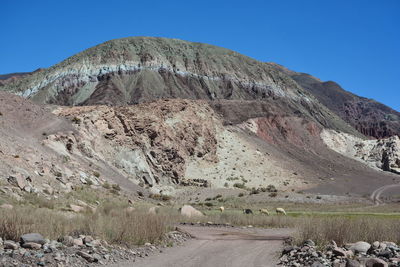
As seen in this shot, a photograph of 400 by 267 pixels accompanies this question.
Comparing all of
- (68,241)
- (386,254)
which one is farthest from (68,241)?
(386,254)

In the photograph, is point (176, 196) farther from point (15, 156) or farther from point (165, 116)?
point (15, 156)

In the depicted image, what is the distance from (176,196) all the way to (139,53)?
7023 cm

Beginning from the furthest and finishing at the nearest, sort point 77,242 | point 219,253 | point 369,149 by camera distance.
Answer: point 369,149, point 219,253, point 77,242

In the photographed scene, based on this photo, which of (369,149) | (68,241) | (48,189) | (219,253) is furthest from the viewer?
(369,149)

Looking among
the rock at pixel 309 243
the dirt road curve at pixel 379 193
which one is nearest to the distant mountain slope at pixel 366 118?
the dirt road curve at pixel 379 193

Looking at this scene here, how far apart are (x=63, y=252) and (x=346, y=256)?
279 inches

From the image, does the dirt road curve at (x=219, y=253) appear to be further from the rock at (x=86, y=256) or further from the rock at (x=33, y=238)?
the rock at (x=33, y=238)

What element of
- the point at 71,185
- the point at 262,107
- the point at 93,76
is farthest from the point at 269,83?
the point at 71,185

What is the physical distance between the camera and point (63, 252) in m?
9.91

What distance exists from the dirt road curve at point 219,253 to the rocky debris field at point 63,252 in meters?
0.52

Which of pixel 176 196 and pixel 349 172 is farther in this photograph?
pixel 349 172

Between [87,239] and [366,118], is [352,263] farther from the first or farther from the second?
[366,118]

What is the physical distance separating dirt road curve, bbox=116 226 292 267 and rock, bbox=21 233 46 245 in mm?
2077

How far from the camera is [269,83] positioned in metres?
114
